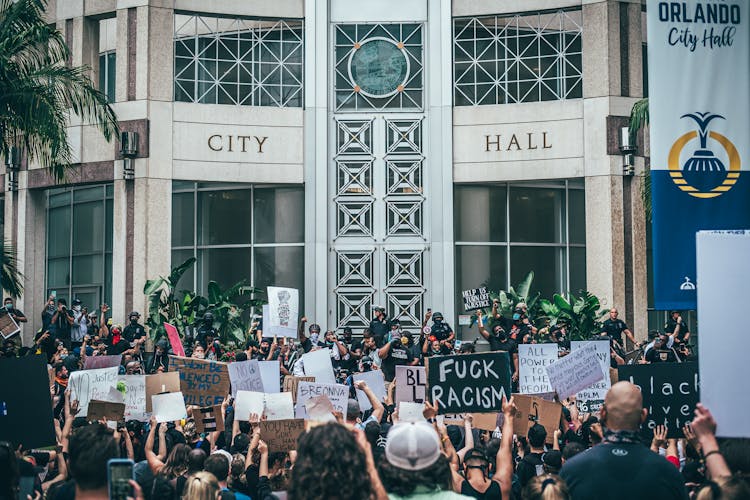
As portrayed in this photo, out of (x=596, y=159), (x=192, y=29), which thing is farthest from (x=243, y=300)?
(x=596, y=159)

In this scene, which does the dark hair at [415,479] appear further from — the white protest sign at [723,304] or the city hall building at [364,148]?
the city hall building at [364,148]

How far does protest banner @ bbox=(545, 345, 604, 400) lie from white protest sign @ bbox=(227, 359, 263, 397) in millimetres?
3444

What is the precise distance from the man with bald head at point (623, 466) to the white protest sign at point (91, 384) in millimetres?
8362

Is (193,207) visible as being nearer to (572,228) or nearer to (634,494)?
(572,228)

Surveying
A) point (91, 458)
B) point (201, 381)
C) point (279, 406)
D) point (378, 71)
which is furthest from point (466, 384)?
point (378, 71)

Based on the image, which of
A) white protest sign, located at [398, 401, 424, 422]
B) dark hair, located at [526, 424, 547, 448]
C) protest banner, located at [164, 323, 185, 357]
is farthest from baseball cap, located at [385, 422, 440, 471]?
protest banner, located at [164, 323, 185, 357]

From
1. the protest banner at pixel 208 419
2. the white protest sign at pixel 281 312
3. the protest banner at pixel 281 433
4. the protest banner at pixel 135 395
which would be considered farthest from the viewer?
the white protest sign at pixel 281 312

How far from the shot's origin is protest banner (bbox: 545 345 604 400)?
36.8 ft

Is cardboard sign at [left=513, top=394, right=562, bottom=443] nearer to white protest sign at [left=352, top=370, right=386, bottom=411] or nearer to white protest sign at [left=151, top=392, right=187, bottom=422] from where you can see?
white protest sign at [left=352, top=370, right=386, bottom=411]

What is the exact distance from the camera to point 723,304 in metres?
5.82

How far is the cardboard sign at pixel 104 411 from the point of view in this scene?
11.8m

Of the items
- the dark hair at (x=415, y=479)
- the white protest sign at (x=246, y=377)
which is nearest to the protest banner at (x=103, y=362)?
the white protest sign at (x=246, y=377)

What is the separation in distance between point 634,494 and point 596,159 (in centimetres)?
→ 2288

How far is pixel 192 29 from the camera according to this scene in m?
28.9
